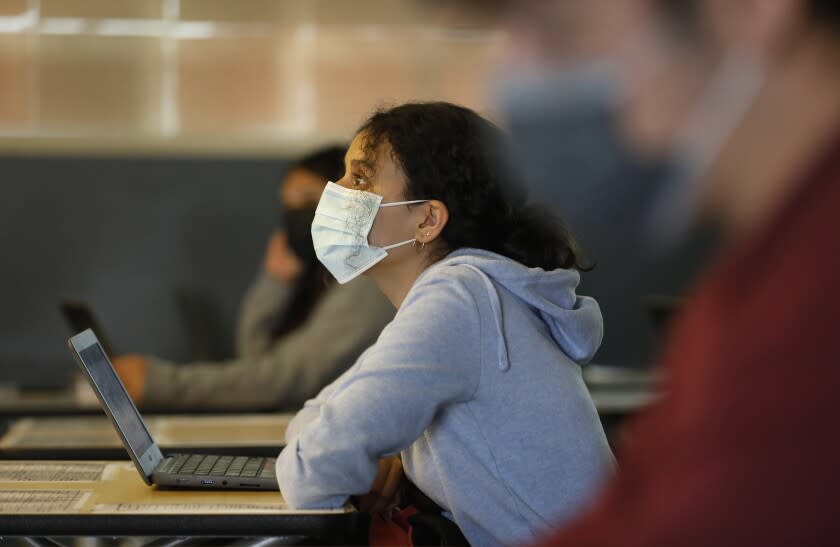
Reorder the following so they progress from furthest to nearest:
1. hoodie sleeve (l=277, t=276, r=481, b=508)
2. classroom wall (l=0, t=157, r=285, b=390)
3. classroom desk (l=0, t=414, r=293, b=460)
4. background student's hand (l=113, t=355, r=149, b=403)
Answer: classroom wall (l=0, t=157, r=285, b=390)
background student's hand (l=113, t=355, r=149, b=403)
classroom desk (l=0, t=414, r=293, b=460)
hoodie sleeve (l=277, t=276, r=481, b=508)

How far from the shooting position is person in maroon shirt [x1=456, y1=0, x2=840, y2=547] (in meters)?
0.60

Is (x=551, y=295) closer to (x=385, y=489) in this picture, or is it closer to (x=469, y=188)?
(x=469, y=188)

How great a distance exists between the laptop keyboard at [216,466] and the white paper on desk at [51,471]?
14cm

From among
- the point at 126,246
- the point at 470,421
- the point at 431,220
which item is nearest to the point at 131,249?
the point at 126,246

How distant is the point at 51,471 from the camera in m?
2.04

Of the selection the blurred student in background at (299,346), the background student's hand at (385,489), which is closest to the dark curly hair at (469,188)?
the background student's hand at (385,489)

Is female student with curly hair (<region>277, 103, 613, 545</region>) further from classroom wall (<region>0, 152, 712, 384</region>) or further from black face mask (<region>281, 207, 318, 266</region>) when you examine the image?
classroom wall (<region>0, 152, 712, 384</region>)

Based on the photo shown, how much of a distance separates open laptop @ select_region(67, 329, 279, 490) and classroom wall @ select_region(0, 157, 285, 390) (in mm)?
2468

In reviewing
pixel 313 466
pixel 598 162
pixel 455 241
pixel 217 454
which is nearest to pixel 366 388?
pixel 313 466

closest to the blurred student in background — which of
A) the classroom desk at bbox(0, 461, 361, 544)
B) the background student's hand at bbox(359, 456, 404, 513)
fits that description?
the background student's hand at bbox(359, 456, 404, 513)

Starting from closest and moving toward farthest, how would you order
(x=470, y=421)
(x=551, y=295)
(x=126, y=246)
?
(x=470, y=421), (x=551, y=295), (x=126, y=246)

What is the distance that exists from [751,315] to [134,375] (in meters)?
2.84

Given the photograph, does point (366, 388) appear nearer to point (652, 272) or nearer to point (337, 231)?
point (337, 231)

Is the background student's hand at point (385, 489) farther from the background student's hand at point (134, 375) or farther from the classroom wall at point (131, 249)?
the classroom wall at point (131, 249)
